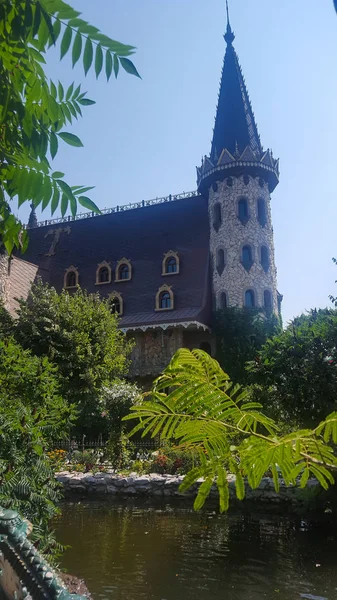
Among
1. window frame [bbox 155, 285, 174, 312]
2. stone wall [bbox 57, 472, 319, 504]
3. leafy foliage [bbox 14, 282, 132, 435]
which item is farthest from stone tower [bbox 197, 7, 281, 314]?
stone wall [bbox 57, 472, 319, 504]

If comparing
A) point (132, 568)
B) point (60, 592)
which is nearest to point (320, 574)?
point (132, 568)

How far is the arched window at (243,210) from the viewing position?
29.7 meters

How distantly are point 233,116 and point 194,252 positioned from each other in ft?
33.2

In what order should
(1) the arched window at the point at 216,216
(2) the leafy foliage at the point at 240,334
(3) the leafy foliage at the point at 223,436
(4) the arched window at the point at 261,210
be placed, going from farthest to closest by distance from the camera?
(1) the arched window at the point at 216,216 → (4) the arched window at the point at 261,210 → (2) the leafy foliage at the point at 240,334 → (3) the leafy foliage at the point at 223,436

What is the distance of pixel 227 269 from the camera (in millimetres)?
29250

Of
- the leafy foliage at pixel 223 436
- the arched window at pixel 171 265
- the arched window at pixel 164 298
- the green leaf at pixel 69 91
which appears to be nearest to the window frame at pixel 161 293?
the arched window at pixel 164 298

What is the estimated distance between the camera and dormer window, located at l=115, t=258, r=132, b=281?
107ft

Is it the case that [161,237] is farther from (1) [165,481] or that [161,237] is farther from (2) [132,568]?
(2) [132,568]

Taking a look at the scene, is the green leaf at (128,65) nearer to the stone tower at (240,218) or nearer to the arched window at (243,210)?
the stone tower at (240,218)

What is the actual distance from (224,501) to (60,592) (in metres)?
2.01

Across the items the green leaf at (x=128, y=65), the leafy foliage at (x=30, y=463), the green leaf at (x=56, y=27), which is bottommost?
the leafy foliage at (x=30, y=463)

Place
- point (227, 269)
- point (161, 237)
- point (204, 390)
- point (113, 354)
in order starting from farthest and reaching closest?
1. point (161, 237)
2. point (227, 269)
3. point (113, 354)
4. point (204, 390)

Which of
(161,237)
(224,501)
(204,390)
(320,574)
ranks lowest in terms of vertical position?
(320,574)

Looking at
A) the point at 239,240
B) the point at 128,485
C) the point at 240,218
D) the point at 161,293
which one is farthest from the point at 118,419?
the point at 240,218
